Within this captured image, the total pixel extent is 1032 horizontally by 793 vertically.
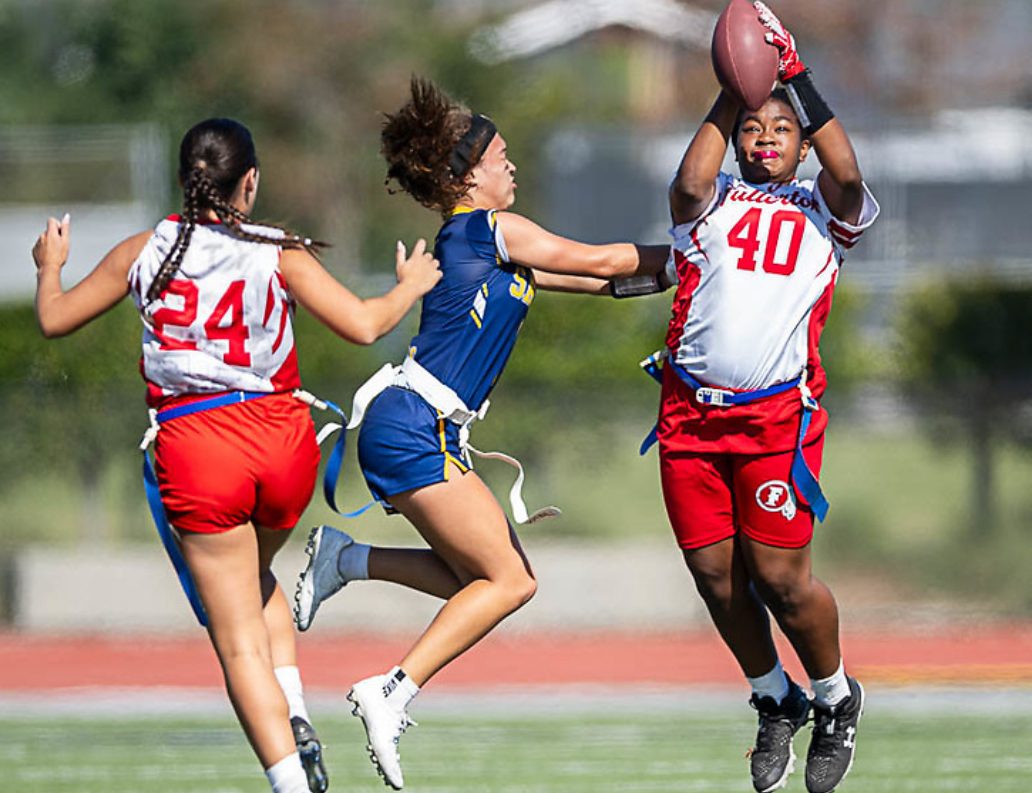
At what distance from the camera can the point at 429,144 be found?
19.3 feet

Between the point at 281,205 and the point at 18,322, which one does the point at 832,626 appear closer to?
the point at 18,322

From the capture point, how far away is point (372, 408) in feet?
19.7

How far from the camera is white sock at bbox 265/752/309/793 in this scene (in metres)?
5.58

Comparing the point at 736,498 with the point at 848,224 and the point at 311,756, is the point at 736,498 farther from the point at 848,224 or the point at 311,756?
the point at 311,756

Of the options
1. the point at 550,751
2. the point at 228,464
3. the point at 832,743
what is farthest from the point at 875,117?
the point at 228,464

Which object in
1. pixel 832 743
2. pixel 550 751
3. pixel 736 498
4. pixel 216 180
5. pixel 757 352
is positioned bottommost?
pixel 550 751

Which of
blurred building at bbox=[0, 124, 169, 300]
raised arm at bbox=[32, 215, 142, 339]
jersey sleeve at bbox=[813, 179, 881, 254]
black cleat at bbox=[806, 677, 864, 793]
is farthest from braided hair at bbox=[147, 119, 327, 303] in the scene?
blurred building at bbox=[0, 124, 169, 300]

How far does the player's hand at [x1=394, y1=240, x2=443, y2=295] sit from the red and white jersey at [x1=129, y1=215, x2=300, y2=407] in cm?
33

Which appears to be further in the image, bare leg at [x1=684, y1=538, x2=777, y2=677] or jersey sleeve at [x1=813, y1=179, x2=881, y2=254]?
bare leg at [x1=684, y1=538, x2=777, y2=677]

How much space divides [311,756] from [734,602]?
4.44ft

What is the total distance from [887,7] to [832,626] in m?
34.9

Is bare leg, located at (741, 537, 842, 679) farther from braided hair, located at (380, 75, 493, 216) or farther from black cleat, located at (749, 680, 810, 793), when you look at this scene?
braided hair, located at (380, 75, 493, 216)

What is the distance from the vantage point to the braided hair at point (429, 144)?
19.3 feet

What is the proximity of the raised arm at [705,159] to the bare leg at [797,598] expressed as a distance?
104 centimetres
